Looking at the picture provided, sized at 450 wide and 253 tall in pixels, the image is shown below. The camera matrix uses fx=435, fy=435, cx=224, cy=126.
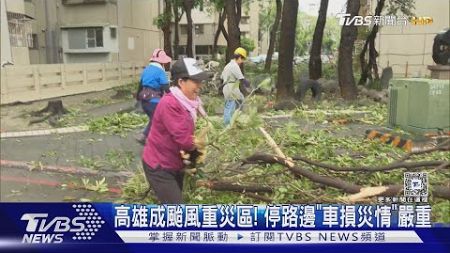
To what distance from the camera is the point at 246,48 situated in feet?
7.86


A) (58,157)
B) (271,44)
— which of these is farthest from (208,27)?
(58,157)

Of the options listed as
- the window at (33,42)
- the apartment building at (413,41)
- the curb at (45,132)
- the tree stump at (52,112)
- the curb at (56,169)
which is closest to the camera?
the apartment building at (413,41)

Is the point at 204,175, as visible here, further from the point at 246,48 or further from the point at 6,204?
the point at 6,204

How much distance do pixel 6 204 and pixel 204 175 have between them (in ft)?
3.35

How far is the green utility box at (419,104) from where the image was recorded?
242 centimetres

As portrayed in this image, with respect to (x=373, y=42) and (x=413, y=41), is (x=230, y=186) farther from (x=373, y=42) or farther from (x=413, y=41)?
(x=413, y=41)

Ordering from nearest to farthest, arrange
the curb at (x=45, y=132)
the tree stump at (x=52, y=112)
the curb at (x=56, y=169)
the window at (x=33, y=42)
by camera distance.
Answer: the window at (x=33, y=42) < the tree stump at (x=52, y=112) < the curb at (x=45, y=132) < the curb at (x=56, y=169)

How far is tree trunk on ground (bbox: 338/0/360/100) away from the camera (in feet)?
7.24

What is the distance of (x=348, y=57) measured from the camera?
243 centimetres

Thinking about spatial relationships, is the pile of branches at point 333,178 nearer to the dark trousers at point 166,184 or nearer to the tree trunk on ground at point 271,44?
the dark trousers at point 166,184

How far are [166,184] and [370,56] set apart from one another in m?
1.34

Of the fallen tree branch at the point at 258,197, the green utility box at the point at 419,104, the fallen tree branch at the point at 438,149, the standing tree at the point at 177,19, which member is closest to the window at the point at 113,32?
the standing tree at the point at 177,19

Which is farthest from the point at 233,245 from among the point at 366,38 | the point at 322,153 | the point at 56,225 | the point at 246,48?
the point at 366,38

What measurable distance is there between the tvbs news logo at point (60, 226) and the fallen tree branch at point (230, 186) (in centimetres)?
61
